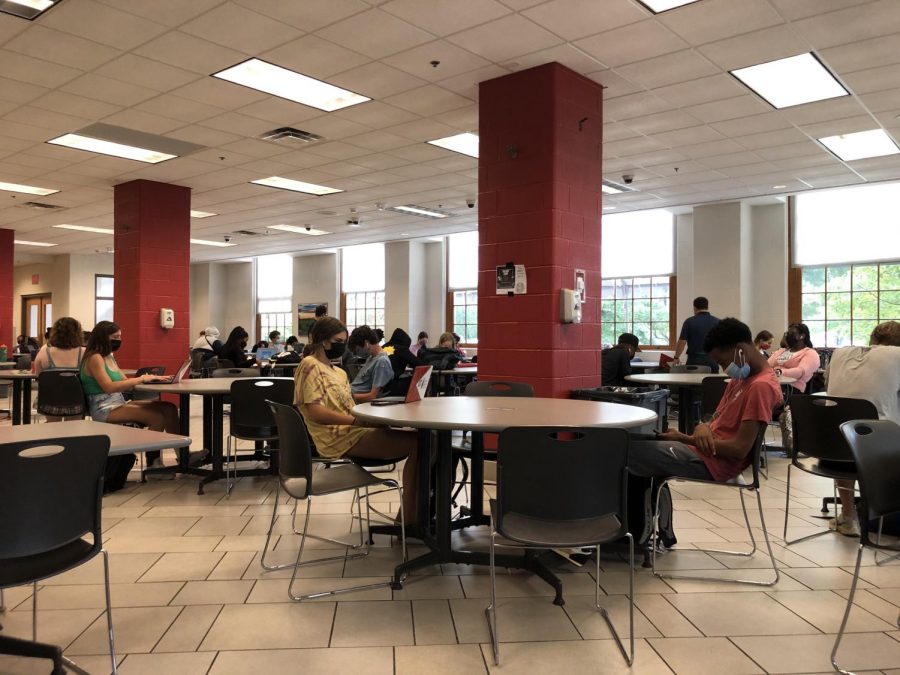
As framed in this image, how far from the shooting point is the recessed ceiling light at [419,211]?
10.5 metres

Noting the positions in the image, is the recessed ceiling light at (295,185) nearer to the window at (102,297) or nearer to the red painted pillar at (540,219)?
the red painted pillar at (540,219)

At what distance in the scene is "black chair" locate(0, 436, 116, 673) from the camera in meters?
1.80

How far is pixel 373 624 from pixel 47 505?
4.12 ft

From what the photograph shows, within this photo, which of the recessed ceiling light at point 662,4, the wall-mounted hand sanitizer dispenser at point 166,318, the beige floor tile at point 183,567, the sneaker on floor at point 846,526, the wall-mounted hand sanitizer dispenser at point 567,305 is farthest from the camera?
the wall-mounted hand sanitizer dispenser at point 166,318

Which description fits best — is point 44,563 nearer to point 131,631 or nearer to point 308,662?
point 131,631

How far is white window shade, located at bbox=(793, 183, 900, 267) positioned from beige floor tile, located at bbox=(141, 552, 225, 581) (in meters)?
9.70

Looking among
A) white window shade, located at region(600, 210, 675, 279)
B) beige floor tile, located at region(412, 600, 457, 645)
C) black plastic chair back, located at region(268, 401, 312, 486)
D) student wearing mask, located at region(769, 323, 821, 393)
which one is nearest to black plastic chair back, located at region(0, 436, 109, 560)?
black plastic chair back, located at region(268, 401, 312, 486)

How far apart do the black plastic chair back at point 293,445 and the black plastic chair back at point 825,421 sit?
8.29ft

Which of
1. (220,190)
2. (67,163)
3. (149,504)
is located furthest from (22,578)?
(220,190)

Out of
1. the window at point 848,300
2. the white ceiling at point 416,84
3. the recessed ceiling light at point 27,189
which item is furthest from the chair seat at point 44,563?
the window at point 848,300

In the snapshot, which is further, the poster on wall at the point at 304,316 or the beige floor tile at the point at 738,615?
the poster on wall at the point at 304,316

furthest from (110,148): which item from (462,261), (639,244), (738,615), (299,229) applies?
(639,244)

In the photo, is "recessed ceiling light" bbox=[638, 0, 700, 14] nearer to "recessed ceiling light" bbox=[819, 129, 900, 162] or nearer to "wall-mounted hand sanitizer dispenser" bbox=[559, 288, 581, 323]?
"wall-mounted hand sanitizer dispenser" bbox=[559, 288, 581, 323]

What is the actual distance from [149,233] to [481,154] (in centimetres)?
537
